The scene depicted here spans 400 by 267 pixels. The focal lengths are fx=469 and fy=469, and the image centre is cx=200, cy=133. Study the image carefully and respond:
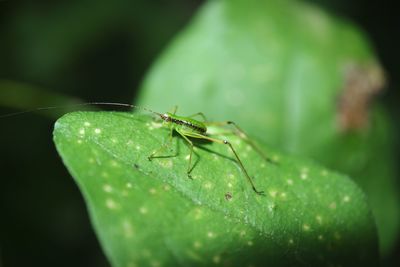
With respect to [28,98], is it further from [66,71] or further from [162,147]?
[162,147]

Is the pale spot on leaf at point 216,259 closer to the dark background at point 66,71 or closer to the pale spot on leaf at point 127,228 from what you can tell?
the pale spot on leaf at point 127,228

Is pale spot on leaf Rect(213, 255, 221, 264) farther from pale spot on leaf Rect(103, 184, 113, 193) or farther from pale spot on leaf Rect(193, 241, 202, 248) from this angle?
pale spot on leaf Rect(103, 184, 113, 193)

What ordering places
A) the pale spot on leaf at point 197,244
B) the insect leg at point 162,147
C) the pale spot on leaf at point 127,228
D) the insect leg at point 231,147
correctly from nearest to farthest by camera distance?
the pale spot on leaf at point 127,228 → the pale spot on leaf at point 197,244 → the insect leg at point 162,147 → the insect leg at point 231,147

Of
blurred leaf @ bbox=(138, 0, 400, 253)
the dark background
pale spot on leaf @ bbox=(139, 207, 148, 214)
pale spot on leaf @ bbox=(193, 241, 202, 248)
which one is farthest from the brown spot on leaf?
pale spot on leaf @ bbox=(139, 207, 148, 214)

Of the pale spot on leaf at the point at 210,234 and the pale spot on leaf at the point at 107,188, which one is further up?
the pale spot on leaf at the point at 107,188

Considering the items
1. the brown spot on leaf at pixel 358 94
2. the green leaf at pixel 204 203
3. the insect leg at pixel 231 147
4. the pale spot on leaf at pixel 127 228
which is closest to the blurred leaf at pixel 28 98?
the insect leg at pixel 231 147

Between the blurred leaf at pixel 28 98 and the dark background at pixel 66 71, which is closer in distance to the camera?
the blurred leaf at pixel 28 98
